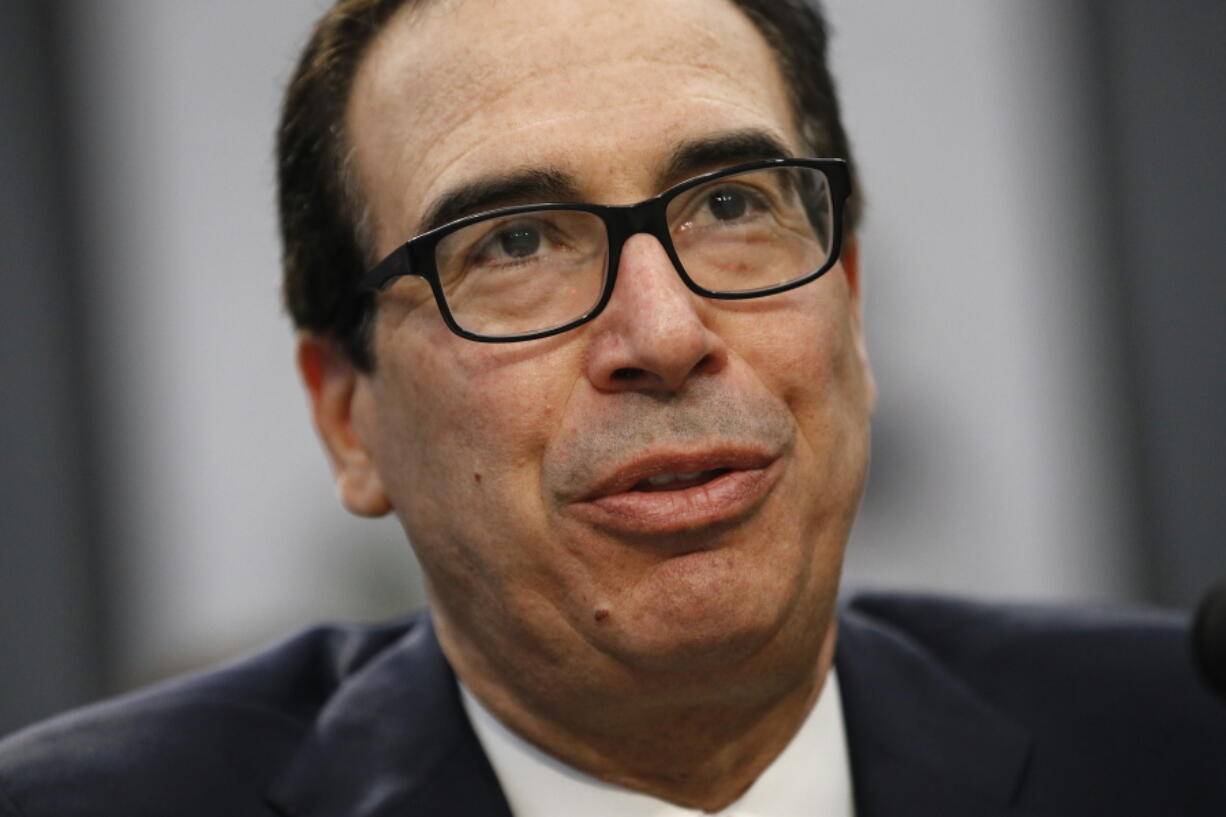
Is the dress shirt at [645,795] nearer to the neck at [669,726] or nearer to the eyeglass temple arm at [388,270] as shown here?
the neck at [669,726]

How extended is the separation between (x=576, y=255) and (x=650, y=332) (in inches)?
7.3

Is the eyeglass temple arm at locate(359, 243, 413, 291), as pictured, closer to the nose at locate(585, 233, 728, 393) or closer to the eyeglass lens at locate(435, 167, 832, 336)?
the eyeglass lens at locate(435, 167, 832, 336)

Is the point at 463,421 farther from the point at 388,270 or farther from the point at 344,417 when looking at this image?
the point at 344,417

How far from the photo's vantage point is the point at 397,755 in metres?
1.93

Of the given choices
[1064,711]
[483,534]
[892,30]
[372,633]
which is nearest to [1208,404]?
[892,30]

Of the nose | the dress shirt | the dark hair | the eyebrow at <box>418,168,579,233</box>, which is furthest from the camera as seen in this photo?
the dark hair

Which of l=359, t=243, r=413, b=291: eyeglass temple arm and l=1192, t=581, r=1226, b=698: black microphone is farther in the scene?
l=359, t=243, r=413, b=291: eyeglass temple arm

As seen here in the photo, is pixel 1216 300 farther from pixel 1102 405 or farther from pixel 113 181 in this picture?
pixel 113 181

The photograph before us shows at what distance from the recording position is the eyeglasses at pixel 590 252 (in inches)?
65.9

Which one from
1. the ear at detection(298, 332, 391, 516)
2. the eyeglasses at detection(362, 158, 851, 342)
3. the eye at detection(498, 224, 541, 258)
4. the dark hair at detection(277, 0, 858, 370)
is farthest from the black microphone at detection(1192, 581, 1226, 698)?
the ear at detection(298, 332, 391, 516)

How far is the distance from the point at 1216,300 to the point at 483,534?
3338 millimetres

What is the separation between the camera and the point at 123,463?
4.24 m

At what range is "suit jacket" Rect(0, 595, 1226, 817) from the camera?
188 centimetres

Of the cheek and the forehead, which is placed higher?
the forehead
